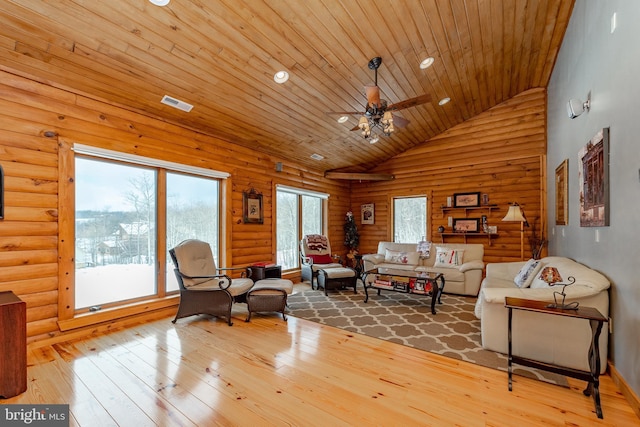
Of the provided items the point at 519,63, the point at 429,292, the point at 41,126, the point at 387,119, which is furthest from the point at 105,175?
the point at 519,63

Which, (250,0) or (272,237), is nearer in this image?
(250,0)

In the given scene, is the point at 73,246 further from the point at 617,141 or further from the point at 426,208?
the point at 426,208

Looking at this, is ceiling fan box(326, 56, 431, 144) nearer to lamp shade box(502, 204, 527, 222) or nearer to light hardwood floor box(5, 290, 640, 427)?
light hardwood floor box(5, 290, 640, 427)

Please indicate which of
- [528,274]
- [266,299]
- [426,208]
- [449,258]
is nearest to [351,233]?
[426,208]

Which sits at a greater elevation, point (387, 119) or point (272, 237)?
point (387, 119)

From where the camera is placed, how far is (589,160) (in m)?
2.89

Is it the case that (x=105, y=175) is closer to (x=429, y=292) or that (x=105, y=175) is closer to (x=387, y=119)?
(x=387, y=119)

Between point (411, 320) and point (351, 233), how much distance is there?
13.7 ft

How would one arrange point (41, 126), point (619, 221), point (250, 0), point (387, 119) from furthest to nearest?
point (387, 119)
point (41, 126)
point (250, 0)
point (619, 221)

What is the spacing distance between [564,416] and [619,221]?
1.51 metres

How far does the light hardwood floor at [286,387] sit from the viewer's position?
188cm

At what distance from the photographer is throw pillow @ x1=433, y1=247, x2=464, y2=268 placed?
550 centimetres

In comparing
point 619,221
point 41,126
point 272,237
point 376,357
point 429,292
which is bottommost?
point 376,357

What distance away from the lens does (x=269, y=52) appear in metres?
3.14
